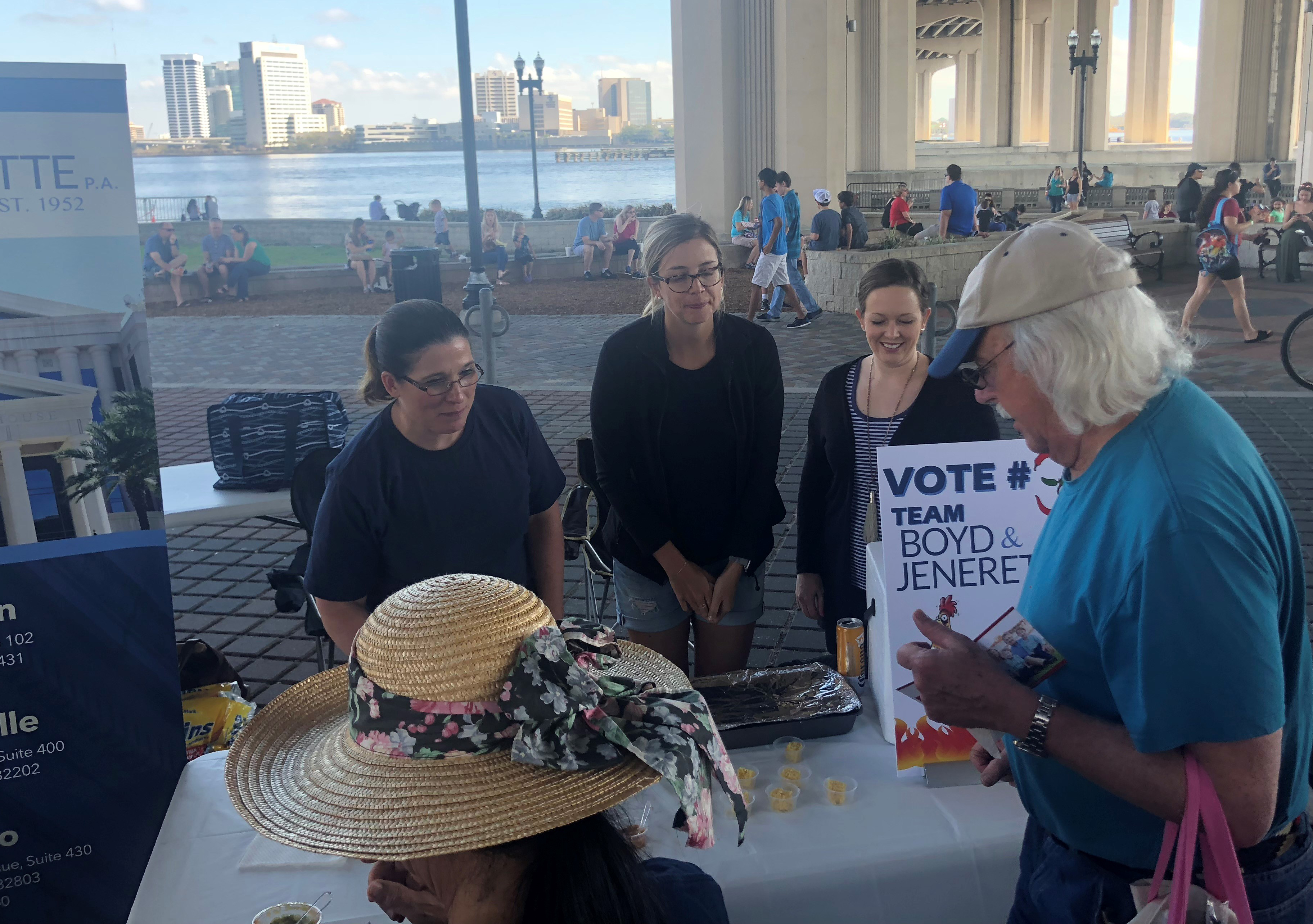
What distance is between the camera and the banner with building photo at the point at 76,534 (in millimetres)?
2332

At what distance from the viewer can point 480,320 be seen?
44.2ft

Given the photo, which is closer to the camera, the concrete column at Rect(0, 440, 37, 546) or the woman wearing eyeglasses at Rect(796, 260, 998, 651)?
the concrete column at Rect(0, 440, 37, 546)

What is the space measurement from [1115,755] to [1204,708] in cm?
16

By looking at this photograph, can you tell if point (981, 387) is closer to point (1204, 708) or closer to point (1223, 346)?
point (1204, 708)

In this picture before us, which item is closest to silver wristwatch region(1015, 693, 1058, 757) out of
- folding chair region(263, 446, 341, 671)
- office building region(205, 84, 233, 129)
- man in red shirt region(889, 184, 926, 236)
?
folding chair region(263, 446, 341, 671)

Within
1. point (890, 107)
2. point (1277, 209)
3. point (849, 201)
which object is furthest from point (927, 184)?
point (849, 201)

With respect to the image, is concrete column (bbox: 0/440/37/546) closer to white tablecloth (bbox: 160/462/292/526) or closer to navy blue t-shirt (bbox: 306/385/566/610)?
navy blue t-shirt (bbox: 306/385/566/610)

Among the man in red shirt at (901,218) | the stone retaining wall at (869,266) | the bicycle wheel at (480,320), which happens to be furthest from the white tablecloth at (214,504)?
the man in red shirt at (901,218)

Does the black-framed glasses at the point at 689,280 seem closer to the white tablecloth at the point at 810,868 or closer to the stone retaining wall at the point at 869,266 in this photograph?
the white tablecloth at the point at 810,868

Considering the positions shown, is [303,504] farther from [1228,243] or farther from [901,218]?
[901,218]

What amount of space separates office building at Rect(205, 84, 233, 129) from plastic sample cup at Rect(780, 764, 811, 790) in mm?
69595

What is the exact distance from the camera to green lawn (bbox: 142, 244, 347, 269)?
33.2 metres

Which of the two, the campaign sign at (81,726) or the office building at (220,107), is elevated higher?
the office building at (220,107)

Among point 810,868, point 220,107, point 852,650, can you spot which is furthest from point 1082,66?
point 220,107
